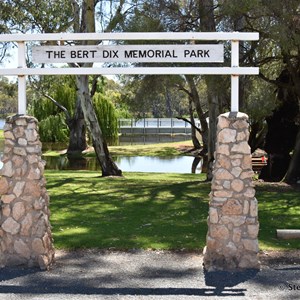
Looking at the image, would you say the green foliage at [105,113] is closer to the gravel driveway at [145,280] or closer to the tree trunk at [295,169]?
the tree trunk at [295,169]

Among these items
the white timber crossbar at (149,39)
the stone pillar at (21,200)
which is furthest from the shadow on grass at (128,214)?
the white timber crossbar at (149,39)

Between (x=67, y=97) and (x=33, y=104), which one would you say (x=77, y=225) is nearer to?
(x=67, y=97)

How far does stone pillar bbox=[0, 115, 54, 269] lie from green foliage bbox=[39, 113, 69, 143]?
1196 inches

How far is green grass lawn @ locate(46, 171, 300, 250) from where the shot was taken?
8562mm

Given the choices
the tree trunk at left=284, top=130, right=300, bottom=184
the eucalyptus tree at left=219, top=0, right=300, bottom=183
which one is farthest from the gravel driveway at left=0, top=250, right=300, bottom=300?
the tree trunk at left=284, top=130, right=300, bottom=184

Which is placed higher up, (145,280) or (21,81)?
(21,81)

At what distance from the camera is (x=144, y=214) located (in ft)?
35.5

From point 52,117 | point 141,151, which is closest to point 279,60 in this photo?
point 141,151

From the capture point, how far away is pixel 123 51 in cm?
727

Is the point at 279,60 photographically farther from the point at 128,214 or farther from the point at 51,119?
the point at 51,119

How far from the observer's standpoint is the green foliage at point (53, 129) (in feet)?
123

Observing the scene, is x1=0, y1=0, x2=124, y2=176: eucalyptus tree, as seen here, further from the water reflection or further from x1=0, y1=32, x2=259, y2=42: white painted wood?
x1=0, y1=32, x2=259, y2=42: white painted wood

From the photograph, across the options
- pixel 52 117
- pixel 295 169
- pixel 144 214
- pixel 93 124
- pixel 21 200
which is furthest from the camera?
pixel 52 117

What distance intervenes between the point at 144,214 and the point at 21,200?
398 centimetres
